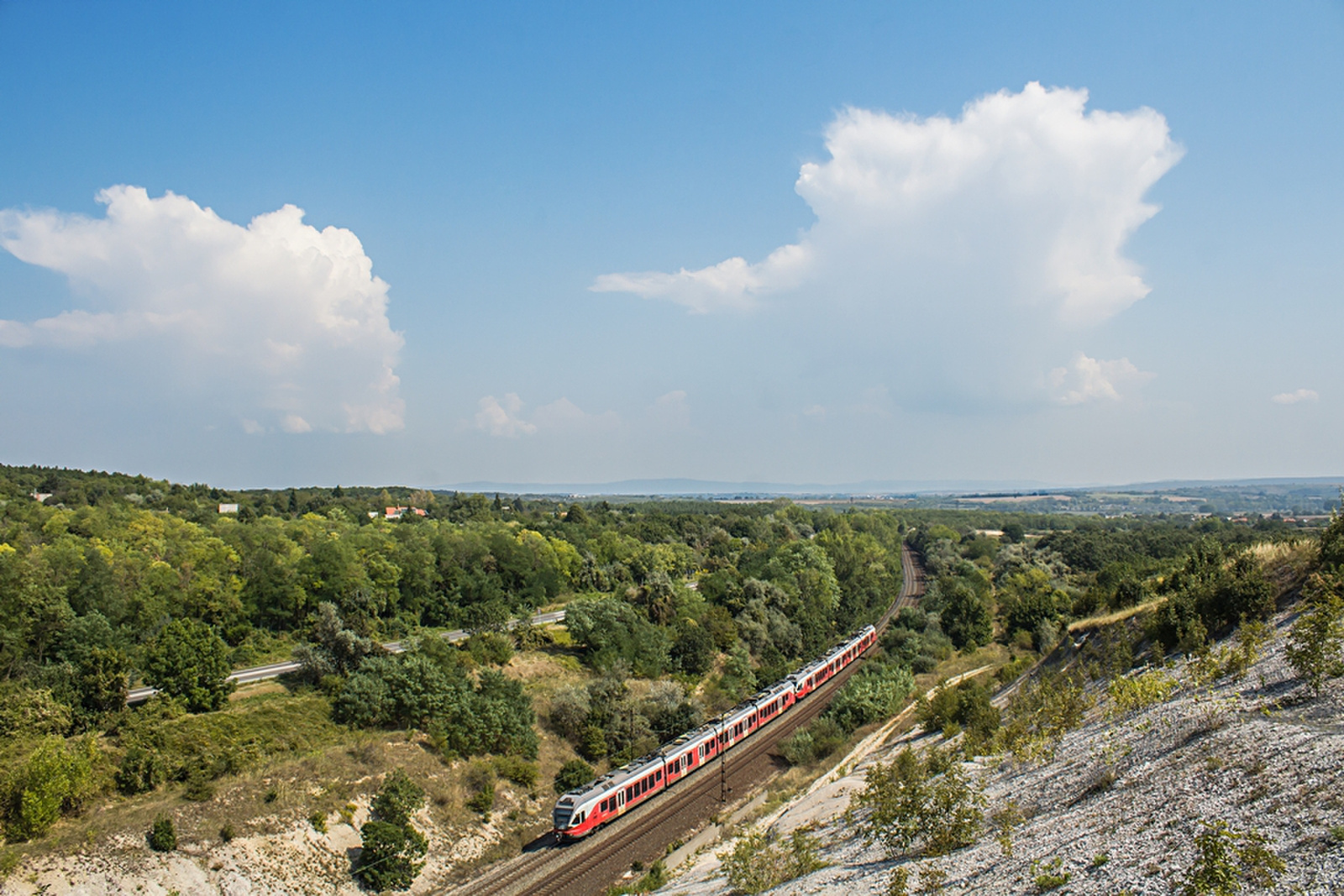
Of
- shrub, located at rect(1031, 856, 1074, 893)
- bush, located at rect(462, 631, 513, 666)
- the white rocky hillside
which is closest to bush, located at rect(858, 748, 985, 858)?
the white rocky hillside

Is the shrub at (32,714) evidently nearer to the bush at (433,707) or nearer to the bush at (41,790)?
the bush at (41,790)

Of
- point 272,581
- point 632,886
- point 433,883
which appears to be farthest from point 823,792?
point 272,581

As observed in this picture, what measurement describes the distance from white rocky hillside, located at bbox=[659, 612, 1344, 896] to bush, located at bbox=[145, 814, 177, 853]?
64.7 feet

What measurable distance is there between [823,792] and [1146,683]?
1401 centimetres

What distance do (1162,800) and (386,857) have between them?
1068 inches

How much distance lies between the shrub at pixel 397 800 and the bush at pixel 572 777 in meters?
8.46

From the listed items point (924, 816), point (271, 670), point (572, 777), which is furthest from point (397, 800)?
point (924, 816)

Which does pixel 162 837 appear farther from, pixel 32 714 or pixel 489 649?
pixel 489 649

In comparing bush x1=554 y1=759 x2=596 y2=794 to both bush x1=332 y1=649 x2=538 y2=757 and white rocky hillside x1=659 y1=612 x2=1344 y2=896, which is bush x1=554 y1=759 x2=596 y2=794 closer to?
bush x1=332 y1=649 x2=538 y2=757

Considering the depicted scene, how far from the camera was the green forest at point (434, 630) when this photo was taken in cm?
3080

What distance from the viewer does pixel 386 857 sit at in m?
28.4

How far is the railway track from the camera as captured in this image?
94.6 feet

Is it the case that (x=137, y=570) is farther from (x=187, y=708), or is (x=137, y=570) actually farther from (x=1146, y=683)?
(x=1146, y=683)

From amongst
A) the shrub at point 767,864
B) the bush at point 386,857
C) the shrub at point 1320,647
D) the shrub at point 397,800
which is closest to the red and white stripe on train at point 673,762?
the bush at point 386,857
